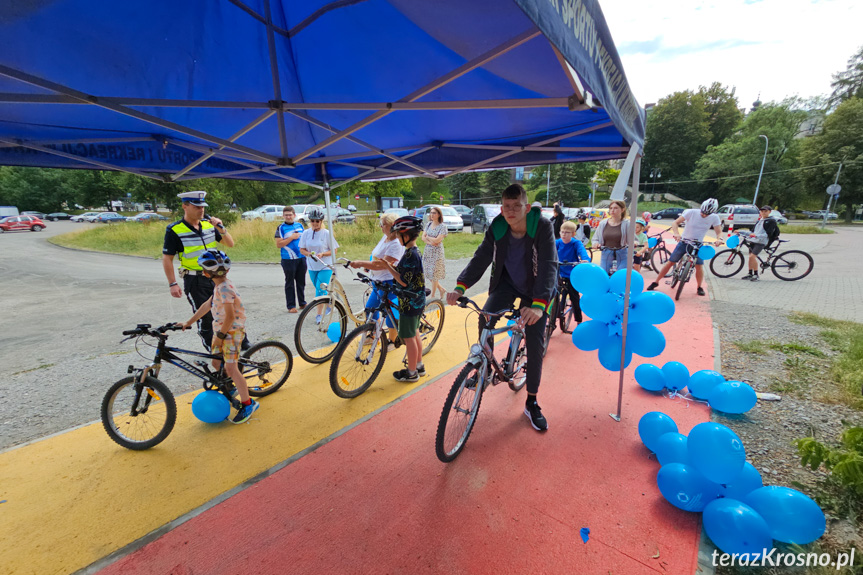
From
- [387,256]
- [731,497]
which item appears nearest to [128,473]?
[387,256]

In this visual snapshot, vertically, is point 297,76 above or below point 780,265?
above

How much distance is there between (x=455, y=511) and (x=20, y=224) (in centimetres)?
4120

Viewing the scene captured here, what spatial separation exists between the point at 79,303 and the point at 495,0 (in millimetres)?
10597

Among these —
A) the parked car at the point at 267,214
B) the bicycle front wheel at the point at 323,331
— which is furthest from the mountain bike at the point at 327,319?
the parked car at the point at 267,214

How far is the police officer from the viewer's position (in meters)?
3.59

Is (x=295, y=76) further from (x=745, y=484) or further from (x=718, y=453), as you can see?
(x=745, y=484)

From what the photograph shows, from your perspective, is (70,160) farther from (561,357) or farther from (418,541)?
(561,357)

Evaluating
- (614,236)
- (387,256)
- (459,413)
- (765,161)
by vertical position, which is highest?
(765,161)

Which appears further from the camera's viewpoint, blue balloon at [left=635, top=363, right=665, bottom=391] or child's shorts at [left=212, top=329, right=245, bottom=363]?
blue balloon at [left=635, top=363, right=665, bottom=391]

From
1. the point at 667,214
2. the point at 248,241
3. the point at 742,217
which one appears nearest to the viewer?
the point at 248,241

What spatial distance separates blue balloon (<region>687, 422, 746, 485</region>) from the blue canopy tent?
1670mm

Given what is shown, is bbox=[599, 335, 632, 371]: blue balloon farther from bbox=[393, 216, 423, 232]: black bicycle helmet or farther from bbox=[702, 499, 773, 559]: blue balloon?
bbox=[393, 216, 423, 232]: black bicycle helmet

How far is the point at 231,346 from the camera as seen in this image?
3045 mm

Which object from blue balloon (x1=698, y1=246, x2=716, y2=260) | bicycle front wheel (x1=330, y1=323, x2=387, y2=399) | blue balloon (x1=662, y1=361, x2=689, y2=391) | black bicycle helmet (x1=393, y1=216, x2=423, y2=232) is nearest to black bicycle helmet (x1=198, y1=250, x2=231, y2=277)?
bicycle front wheel (x1=330, y1=323, x2=387, y2=399)
